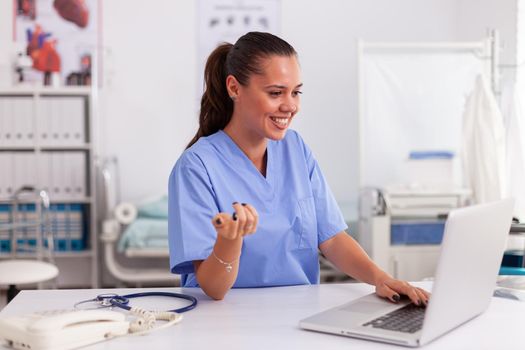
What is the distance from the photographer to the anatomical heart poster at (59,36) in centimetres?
450

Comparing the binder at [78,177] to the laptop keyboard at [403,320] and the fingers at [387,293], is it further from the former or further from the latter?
the laptop keyboard at [403,320]

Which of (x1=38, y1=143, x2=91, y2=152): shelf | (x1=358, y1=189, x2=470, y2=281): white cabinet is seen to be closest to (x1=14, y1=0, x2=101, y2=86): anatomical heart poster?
(x1=38, y1=143, x2=91, y2=152): shelf

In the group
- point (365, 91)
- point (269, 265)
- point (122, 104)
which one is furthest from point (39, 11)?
point (269, 265)

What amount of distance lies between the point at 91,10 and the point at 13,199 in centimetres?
136

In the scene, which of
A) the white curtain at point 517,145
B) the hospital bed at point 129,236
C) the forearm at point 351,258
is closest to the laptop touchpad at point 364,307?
the forearm at point 351,258

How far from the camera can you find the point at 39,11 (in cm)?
451

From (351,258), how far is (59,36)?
3.27m

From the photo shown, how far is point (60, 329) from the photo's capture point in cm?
118

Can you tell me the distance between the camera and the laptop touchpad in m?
1.41

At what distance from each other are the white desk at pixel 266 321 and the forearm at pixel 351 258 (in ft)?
0.11

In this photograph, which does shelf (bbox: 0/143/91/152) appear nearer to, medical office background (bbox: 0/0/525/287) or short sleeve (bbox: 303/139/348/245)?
medical office background (bbox: 0/0/525/287)

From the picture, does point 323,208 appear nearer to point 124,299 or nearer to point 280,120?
point 280,120

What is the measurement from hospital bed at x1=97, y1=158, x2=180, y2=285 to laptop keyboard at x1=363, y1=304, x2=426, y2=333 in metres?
2.70

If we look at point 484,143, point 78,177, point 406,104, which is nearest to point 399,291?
point 484,143
